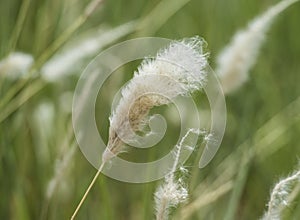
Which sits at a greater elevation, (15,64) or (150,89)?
(15,64)

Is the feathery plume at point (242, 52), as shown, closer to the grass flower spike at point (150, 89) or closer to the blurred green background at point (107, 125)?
the blurred green background at point (107, 125)

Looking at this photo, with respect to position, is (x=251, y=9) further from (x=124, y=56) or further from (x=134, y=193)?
(x=134, y=193)

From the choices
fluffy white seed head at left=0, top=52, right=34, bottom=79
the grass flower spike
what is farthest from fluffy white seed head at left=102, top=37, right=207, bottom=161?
fluffy white seed head at left=0, top=52, right=34, bottom=79

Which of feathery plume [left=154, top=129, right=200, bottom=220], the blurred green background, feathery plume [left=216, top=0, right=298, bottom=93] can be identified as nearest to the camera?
feathery plume [left=154, top=129, right=200, bottom=220]

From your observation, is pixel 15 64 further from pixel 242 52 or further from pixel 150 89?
pixel 150 89

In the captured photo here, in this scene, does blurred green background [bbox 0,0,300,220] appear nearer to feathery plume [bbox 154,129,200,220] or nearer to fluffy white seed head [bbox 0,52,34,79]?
fluffy white seed head [bbox 0,52,34,79]

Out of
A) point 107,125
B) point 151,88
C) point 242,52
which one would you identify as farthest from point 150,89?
point 107,125
